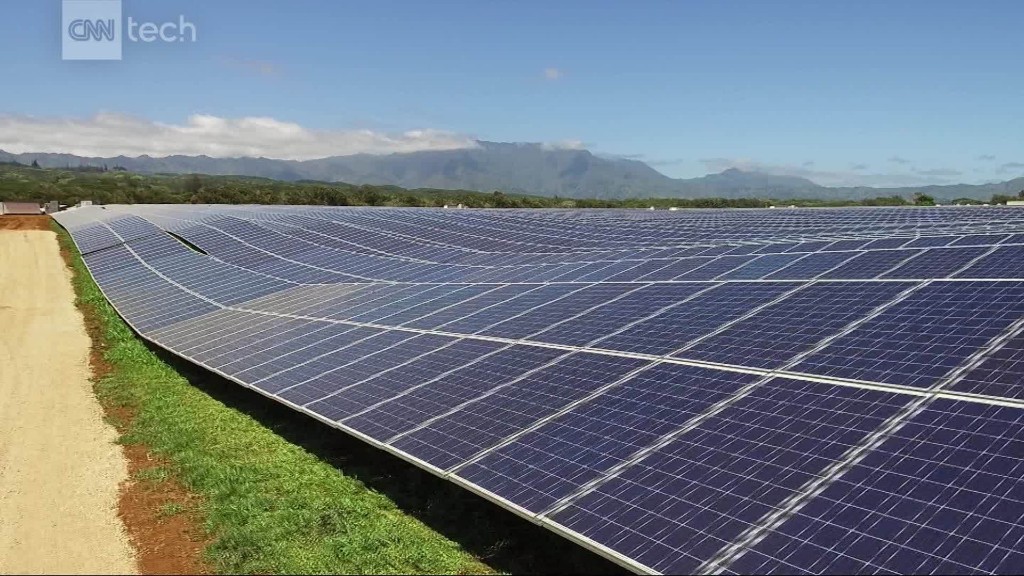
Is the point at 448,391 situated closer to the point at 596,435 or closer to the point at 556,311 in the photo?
the point at 596,435

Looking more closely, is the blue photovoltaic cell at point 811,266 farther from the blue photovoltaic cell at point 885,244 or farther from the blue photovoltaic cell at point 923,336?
the blue photovoltaic cell at point 923,336

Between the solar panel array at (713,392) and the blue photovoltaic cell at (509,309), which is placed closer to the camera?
the solar panel array at (713,392)

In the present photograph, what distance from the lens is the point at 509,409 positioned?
1137cm

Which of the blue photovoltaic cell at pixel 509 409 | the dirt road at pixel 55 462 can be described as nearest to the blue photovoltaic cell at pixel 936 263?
the blue photovoltaic cell at pixel 509 409

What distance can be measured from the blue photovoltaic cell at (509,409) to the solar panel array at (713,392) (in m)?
0.04

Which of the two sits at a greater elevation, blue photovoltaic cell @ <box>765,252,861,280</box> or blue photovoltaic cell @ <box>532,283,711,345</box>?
blue photovoltaic cell @ <box>765,252,861,280</box>

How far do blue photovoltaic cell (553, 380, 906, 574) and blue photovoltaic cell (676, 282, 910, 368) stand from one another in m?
1.46

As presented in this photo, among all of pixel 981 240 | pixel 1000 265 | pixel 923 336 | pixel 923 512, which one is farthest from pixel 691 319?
pixel 981 240

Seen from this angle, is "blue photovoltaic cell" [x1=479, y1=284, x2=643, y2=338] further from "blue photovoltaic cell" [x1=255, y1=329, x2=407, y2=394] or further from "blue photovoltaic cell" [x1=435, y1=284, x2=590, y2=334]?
"blue photovoltaic cell" [x1=255, y1=329, x2=407, y2=394]

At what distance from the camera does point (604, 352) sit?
13.0 m

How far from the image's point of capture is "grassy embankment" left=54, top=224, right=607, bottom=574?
32.5ft

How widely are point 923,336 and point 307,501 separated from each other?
33.9 feet

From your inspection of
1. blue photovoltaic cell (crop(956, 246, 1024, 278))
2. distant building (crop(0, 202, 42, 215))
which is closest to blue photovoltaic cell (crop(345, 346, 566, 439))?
blue photovoltaic cell (crop(956, 246, 1024, 278))

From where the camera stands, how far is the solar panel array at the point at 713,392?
7.07 meters
